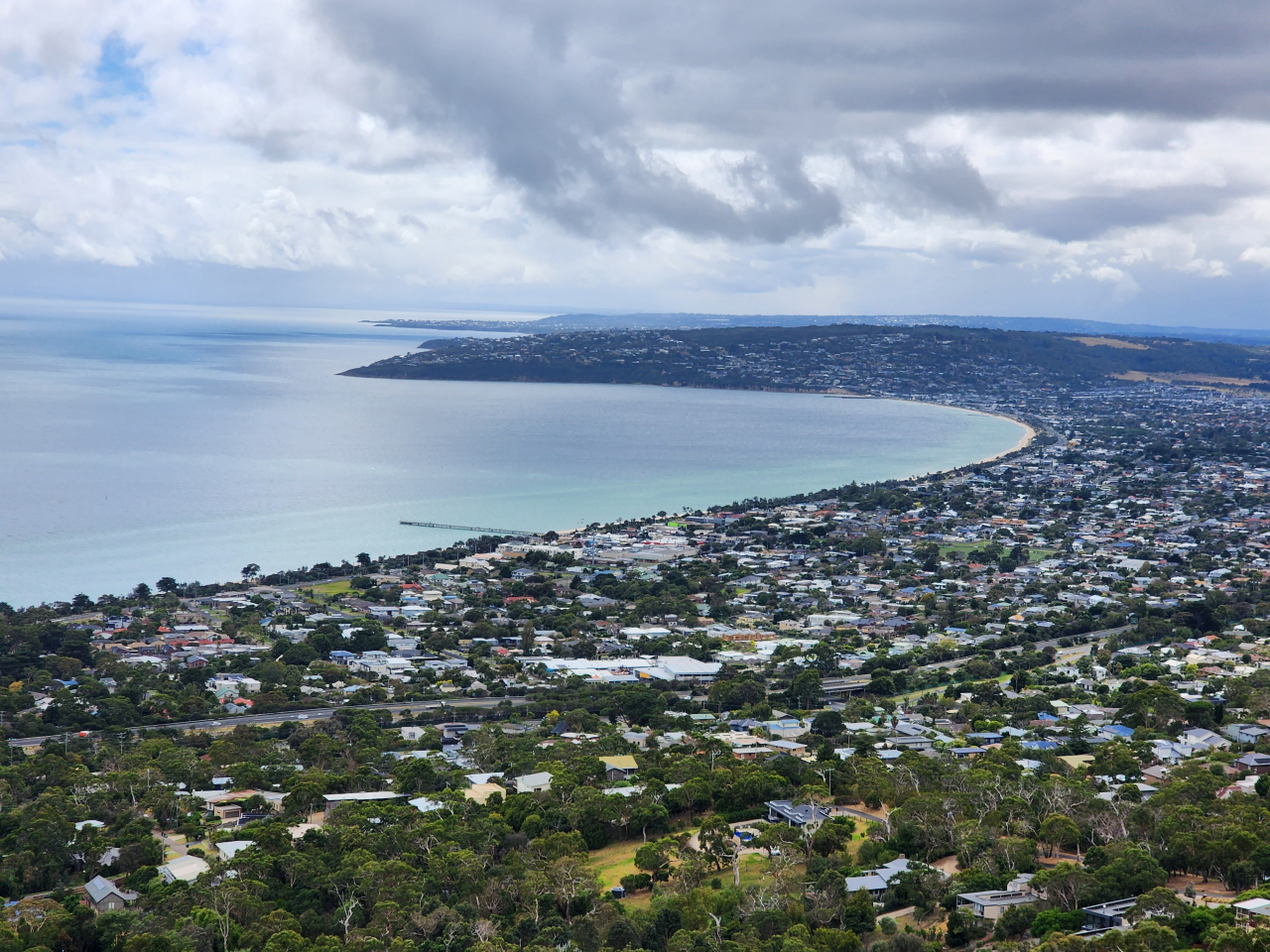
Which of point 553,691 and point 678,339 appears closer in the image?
point 553,691

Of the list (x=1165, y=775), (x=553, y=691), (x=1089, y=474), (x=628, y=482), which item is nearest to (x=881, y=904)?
(x=1165, y=775)

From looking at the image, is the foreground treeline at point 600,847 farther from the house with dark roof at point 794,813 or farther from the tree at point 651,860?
the house with dark roof at point 794,813

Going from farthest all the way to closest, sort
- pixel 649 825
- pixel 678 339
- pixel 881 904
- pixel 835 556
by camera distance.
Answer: pixel 678 339, pixel 835 556, pixel 649 825, pixel 881 904

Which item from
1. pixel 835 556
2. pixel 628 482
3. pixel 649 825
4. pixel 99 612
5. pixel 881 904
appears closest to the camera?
pixel 881 904

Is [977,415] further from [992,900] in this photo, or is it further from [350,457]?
[992,900]

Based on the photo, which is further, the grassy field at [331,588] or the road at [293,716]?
the grassy field at [331,588]

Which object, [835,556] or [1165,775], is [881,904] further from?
[835,556]

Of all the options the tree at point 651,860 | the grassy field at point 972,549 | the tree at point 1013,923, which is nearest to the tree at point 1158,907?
the tree at point 1013,923

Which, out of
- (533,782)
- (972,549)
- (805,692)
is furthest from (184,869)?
(972,549)

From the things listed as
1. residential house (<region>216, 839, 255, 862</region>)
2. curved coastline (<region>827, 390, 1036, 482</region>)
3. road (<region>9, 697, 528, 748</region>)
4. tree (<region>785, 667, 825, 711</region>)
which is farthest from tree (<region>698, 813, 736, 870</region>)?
A: curved coastline (<region>827, 390, 1036, 482</region>)
